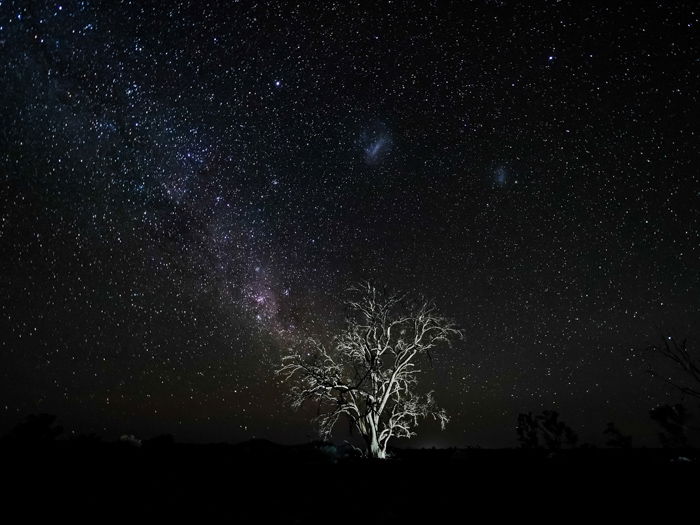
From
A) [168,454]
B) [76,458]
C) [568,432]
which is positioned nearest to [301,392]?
[168,454]

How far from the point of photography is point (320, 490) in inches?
307

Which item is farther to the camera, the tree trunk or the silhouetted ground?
the tree trunk

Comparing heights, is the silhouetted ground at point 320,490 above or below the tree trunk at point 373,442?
below

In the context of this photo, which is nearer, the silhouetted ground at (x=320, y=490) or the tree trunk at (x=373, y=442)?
Result: the silhouetted ground at (x=320, y=490)

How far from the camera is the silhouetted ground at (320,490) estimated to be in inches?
223

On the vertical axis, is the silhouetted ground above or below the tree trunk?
below

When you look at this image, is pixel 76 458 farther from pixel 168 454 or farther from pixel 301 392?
pixel 301 392

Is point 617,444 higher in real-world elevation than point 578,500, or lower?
higher

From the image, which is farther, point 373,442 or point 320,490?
point 373,442

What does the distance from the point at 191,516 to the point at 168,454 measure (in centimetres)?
769

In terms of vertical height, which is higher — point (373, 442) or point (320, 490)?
point (373, 442)

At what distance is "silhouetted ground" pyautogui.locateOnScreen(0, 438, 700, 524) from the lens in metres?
5.66

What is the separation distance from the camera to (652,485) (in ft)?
23.9

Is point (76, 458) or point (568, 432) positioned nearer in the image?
point (76, 458)
